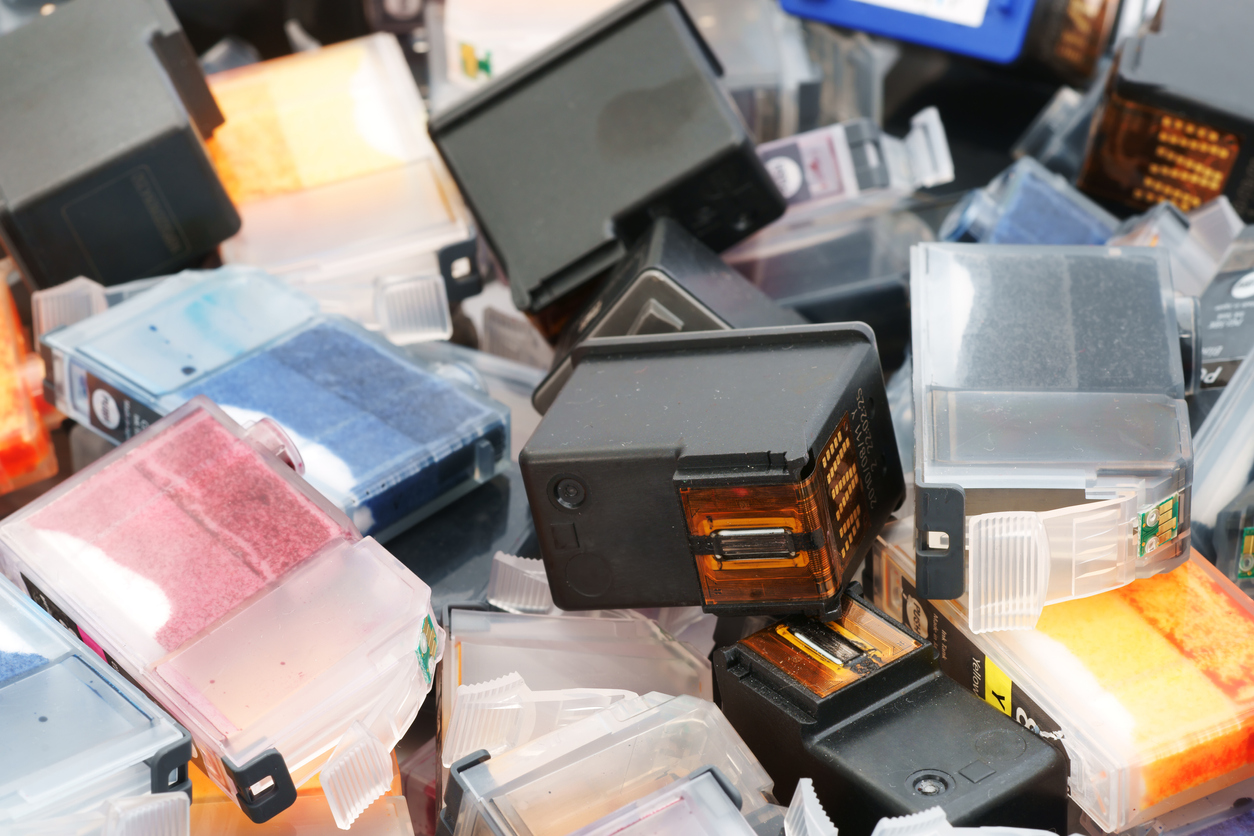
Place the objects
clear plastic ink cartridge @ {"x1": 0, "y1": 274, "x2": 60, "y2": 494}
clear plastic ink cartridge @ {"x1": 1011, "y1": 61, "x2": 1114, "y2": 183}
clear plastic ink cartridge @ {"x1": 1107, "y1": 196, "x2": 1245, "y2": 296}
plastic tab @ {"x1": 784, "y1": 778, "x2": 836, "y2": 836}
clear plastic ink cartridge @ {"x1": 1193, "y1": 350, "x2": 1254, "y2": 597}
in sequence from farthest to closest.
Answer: clear plastic ink cartridge @ {"x1": 1011, "y1": 61, "x2": 1114, "y2": 183}
clear plastic ink cartridge @ {"x1": 1107, "y1": 196, "x2": 1245, "y2": 296}
clear plastic ink cartridge @ {"x1": 0, "y1": 274, "x2": 60, "y2": 494}
clear plastic ink cartridge @ {"x1": 1193, "y1": 350, "x2": 1254, "y2": 597}
plastic tab @ {"x1": 784, "y1": 778, "x2": 836, "y2": 836}

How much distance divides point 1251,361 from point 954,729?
24.1 inches

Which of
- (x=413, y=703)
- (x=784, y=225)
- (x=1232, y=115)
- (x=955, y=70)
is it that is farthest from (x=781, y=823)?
(x=955, y=70)

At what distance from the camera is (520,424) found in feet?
5.30

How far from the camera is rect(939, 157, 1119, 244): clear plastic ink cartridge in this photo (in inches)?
64.3

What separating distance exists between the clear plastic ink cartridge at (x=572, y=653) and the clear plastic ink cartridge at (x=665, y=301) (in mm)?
262

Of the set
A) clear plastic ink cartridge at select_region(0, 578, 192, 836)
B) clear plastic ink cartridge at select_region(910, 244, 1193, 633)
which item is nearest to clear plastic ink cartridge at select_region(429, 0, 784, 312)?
clear plastic ink cartridge at select_region(910, 244, 1193, 633)

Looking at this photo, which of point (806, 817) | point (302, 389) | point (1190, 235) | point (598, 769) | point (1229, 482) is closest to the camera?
point (806, 817)

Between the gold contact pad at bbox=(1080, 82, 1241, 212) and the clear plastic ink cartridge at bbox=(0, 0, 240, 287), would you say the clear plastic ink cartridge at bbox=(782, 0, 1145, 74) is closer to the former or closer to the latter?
the gold contact pad at bbox=(1080, 82, 1241, 212)

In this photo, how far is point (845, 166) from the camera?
1706mm

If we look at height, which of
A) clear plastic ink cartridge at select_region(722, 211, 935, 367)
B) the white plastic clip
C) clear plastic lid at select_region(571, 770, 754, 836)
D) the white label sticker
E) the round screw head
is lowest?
clear plastic lid at select_region(571, 770, 754, 836)

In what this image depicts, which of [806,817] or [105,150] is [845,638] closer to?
[806,817]

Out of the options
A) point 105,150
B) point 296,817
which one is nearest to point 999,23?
point 105,150

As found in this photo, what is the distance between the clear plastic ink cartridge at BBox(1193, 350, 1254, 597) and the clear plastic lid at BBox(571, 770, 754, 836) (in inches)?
24.3

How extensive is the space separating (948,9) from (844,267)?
2.16 ft
